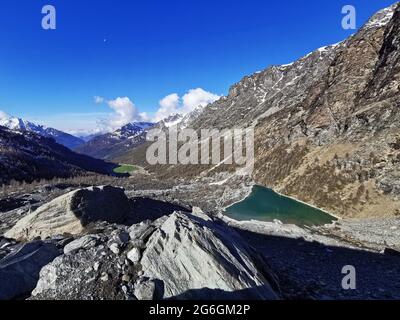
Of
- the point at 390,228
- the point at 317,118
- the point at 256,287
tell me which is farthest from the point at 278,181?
the point at 256,287

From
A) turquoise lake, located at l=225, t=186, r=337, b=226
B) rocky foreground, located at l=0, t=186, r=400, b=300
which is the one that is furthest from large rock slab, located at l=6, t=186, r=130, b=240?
turquoise lake, located at l=225, t=186, r=337, b=226

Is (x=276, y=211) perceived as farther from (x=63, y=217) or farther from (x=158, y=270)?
(x=158, y=270)

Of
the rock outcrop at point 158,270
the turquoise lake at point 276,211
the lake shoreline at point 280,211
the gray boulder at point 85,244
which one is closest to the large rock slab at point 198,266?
the rock outcrop at point 158,270

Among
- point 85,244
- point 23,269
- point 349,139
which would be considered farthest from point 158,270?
point 349,139

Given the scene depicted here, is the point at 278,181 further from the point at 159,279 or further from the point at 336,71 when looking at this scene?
the point at 159,279
